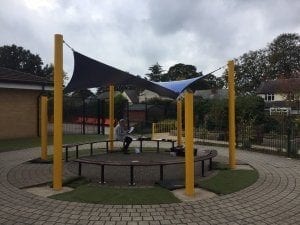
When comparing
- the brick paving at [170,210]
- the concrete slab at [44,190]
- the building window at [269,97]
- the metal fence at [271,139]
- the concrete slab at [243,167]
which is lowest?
the brick paving at [170,210]

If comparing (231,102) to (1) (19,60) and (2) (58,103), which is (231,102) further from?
(1) (19,60)

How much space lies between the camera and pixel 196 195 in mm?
7266

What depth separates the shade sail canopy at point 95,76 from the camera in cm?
922

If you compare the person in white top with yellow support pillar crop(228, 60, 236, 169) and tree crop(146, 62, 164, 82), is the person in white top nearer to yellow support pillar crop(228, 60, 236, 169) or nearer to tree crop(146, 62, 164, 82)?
yellow support pillar crop(228, 60, 236, 169)

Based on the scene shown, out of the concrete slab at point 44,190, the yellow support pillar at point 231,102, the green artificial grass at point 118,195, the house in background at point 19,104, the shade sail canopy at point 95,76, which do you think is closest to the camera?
the green artificial grass at point 118,195

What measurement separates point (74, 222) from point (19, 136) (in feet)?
49.4

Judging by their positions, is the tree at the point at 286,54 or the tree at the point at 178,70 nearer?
the tree at the point at 286,54

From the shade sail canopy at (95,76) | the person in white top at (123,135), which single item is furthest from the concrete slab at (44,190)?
the person in white top at (123,135)

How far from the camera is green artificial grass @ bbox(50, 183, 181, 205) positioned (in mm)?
6762

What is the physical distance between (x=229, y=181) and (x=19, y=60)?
72211mm

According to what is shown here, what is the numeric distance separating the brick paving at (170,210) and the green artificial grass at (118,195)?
233 millimetres

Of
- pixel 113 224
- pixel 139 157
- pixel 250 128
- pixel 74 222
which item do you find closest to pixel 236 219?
pixel 113 224

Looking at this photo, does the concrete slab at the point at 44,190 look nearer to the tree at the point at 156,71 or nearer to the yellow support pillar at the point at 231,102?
the yellow support pillar at the point at 231,102

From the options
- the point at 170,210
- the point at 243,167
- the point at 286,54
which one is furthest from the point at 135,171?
the point at 286,54
